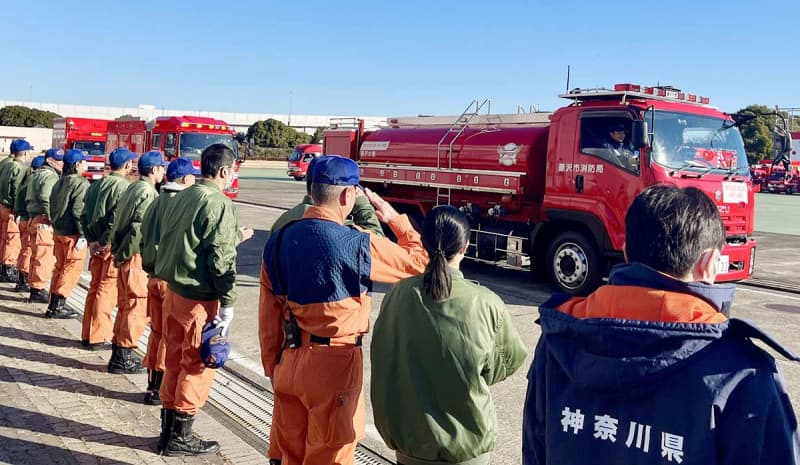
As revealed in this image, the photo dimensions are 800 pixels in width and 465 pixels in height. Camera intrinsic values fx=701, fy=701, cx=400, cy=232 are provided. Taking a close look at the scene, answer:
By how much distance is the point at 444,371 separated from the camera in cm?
268

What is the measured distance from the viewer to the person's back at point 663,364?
1.53 metres

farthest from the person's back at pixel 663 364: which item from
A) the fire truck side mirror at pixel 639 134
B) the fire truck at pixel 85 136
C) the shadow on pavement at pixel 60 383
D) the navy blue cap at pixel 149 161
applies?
the fire truck at pixel 85 136

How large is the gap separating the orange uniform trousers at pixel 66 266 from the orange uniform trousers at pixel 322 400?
5296 mm

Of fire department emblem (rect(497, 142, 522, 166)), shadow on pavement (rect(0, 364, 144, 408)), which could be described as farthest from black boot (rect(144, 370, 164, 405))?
fire department emblem (rect(497, 142, 522, 166))

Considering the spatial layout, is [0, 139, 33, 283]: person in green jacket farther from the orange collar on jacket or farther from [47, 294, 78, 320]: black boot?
the orange collar on jacket

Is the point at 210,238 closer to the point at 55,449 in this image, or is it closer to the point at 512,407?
the point at 55,449

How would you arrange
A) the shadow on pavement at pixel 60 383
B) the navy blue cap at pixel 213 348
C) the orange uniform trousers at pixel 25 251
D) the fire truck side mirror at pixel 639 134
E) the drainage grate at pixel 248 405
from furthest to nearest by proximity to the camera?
the orange uniform trousers at pixel 25 251 → the fire truck side mirror at pixel 639 134 → the shadow on pavement at pixel 60 383 → the drainage grate at pixel 248 405 → the navy blue cap at pixel 213 348

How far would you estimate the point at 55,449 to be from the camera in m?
Answer: 4.42

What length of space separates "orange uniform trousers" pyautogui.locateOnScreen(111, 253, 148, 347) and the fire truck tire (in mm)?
6102

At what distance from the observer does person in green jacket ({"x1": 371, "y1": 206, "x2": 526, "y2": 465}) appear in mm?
2672

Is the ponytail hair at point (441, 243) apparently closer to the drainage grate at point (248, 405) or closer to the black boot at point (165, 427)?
the drainage grate at point (248, 405)

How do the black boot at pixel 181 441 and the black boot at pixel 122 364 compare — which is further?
the black boot at pixel 122 364

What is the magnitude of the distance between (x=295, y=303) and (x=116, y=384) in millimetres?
3280

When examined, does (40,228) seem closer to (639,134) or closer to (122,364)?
(122,364)
